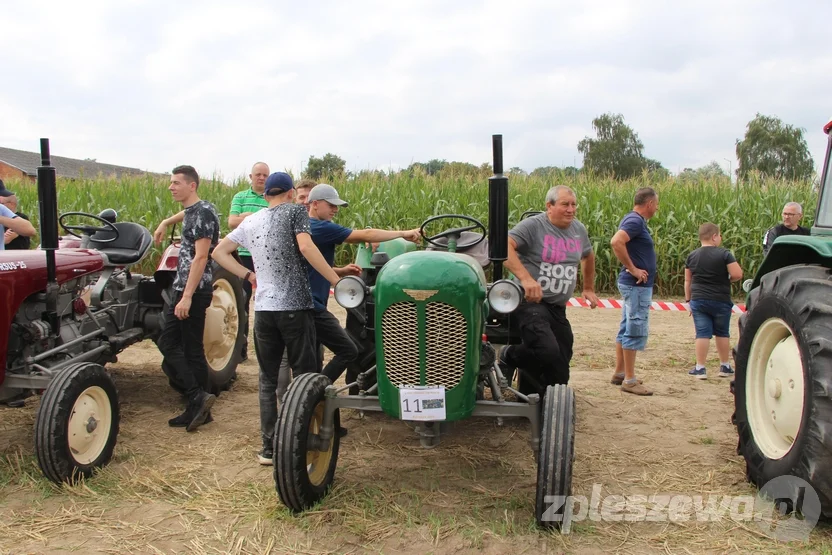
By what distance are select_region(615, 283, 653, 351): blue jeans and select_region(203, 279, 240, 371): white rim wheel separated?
10.5 feet

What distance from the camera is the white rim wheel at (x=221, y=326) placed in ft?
17.5

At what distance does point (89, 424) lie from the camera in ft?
11.9

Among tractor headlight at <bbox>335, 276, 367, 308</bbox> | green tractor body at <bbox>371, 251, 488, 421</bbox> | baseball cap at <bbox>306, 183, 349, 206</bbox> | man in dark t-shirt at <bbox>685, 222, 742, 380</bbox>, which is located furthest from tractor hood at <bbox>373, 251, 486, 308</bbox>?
man in dark t-shirt at <bbox>685, 222, 742, 380</bbox>

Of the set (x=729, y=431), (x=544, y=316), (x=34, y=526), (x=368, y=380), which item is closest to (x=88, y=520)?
(x=34, y=526)

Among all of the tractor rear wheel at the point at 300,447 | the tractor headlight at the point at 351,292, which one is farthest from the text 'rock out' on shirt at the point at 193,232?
the tractor rear wheel at the point at 300,447

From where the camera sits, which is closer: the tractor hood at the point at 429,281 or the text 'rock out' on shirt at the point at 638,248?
the tractor hood at the point at 429,281

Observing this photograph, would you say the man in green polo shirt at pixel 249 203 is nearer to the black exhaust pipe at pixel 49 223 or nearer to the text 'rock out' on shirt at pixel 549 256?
the black exhaust pipe at pixel 49 223

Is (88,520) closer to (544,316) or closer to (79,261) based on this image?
(79,261)

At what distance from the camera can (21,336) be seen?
380cm

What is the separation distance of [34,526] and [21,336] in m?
1.19

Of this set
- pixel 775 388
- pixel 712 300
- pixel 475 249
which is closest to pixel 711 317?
pixel 712 300

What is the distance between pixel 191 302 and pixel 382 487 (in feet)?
6.16

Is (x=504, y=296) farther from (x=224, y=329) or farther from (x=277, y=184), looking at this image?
(x=224, y=329)

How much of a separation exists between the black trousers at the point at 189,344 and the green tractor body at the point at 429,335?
1925 millimetres
